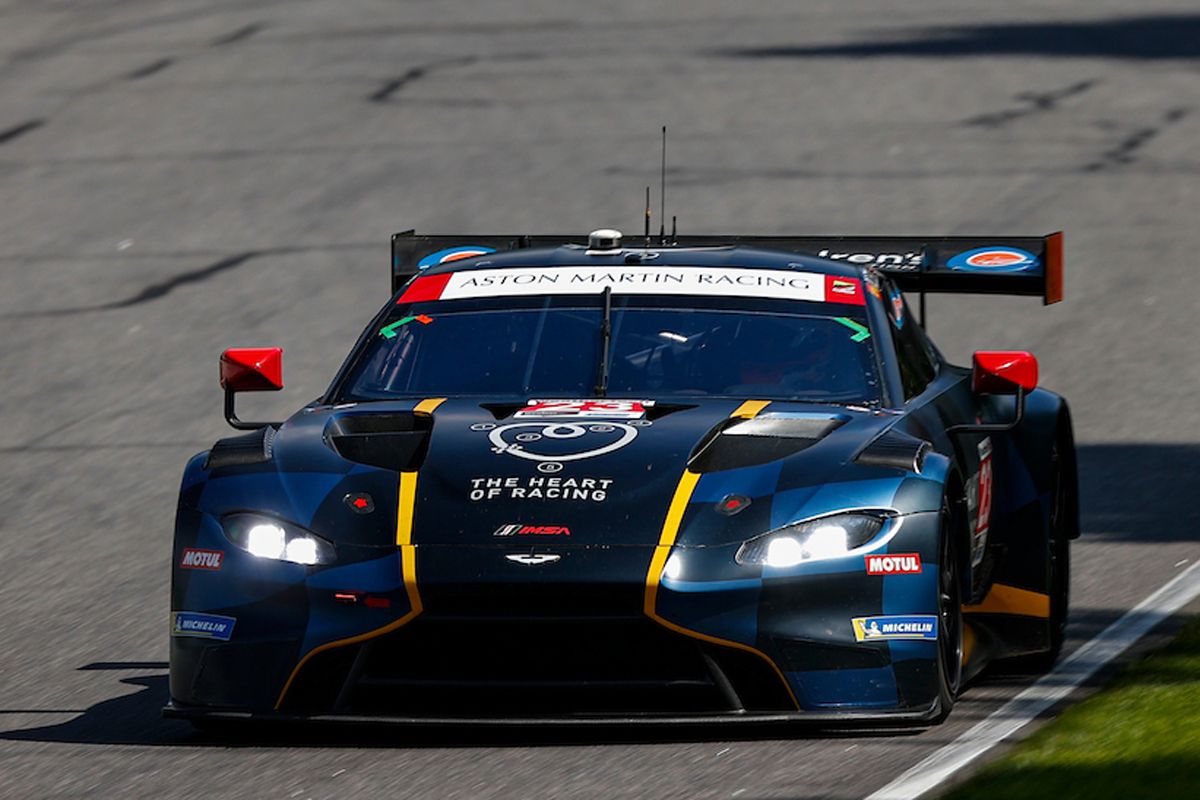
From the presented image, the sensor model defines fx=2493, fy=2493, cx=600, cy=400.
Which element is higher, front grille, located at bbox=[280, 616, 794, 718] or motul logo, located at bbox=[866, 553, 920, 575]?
motul logo, located at bbox=[866, 553, 920, 575]

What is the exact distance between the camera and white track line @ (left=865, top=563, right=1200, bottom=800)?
6031 mm

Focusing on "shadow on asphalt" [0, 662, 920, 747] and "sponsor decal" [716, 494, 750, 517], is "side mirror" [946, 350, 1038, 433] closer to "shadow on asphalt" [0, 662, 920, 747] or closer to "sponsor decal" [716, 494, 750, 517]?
"sponsor decal" [716, 494, 750, 517]

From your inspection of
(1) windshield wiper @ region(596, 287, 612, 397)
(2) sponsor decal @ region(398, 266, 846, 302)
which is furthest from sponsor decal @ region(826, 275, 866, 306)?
(1) windshield wiper @ region(596, 287, 612, 397)

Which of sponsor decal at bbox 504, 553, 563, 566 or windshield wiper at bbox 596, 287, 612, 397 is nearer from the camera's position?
sponsor decal at bbox 504, 553, 563, 566

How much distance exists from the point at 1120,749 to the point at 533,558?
156 centimetres

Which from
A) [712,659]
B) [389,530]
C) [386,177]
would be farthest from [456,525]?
[386,177]

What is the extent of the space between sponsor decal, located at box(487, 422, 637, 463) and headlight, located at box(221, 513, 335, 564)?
575mm

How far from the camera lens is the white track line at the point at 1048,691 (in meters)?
6.03

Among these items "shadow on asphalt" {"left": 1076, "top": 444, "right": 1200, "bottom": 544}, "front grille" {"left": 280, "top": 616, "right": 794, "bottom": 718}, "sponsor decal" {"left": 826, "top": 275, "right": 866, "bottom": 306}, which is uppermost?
"sponsor decal" {"left": 826, "top": 275, "right": 866, "bottom": 306}

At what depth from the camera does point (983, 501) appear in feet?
25.7

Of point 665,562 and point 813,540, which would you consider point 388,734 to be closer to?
point 665,562

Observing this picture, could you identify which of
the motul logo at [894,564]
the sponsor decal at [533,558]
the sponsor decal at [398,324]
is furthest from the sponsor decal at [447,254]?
the motul logo at [894,564]

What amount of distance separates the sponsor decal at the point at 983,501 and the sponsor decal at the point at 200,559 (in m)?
2.26

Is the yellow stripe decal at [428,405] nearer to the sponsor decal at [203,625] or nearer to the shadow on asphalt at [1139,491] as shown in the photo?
the sponsor decal at [203,625]
